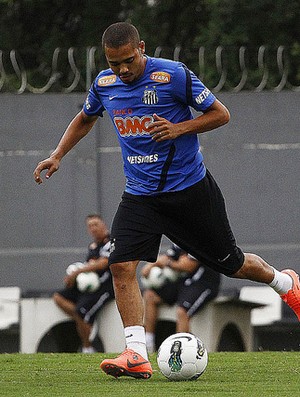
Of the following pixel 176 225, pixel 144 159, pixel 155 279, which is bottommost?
pixel 155 279

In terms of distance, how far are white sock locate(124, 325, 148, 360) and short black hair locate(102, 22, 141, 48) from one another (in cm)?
158

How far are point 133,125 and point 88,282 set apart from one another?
7.68m

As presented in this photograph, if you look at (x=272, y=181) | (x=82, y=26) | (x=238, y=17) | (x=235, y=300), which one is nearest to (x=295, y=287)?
(x=235, y=300)

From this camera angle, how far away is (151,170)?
715 cm

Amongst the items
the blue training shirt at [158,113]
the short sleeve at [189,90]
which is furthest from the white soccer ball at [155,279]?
the short sleeve at [189,90]

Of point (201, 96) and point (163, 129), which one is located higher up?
point (201, 96)

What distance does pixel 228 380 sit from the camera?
7023 mm

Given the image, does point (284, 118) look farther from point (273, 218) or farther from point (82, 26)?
point (82, 26)

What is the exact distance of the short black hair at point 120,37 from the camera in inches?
271

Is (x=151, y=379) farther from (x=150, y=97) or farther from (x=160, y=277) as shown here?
(x=160, y=277)

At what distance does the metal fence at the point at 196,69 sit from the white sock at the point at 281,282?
715cm

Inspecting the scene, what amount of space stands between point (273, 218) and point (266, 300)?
5.51 feet

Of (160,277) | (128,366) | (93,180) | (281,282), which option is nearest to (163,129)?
(128,366)

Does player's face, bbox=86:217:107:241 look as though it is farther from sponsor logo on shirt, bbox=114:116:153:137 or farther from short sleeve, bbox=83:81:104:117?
sponsor logo on shirt, bbox=114:116:153:137
